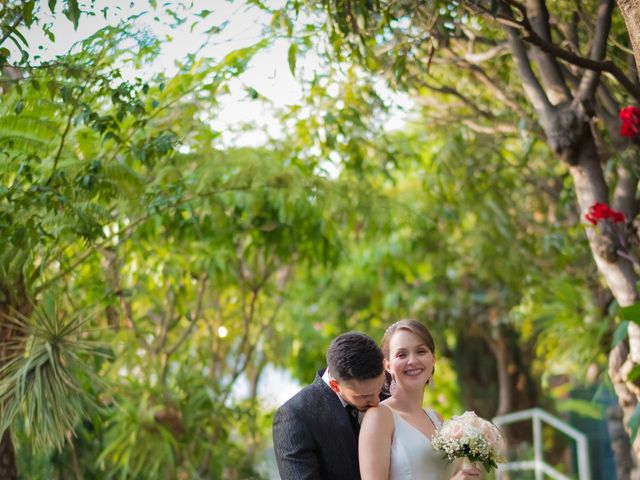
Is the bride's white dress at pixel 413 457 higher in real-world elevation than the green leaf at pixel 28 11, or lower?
lower

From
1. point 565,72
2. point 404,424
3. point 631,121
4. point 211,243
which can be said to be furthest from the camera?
point 211,243

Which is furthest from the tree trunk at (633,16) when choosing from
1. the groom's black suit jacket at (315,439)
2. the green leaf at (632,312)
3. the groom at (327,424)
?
the groom's black suit jacket at (315,439)

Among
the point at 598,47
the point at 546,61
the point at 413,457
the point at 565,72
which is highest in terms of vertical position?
the point at 565,72

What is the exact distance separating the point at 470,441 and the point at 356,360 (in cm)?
58

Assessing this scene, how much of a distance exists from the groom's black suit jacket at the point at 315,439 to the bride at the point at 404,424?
95mm

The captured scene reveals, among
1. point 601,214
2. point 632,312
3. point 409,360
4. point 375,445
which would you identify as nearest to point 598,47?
point 601,214

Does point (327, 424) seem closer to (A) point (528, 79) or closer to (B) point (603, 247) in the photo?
(B) point (603, 247)

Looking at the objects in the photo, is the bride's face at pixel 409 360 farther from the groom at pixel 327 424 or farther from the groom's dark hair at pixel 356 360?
the groom's dark hair at pixel 356 360

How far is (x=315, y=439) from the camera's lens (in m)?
3.59

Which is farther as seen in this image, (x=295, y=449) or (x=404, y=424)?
(x=404, y=424)

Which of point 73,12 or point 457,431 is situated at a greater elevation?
point 73,12

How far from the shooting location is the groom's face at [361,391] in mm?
3422

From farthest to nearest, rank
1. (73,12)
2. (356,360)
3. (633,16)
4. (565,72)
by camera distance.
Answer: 1. (565,72)
2. (73,12)
3. (633,16)
4. (356,360)

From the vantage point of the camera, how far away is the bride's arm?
3.53 meters
